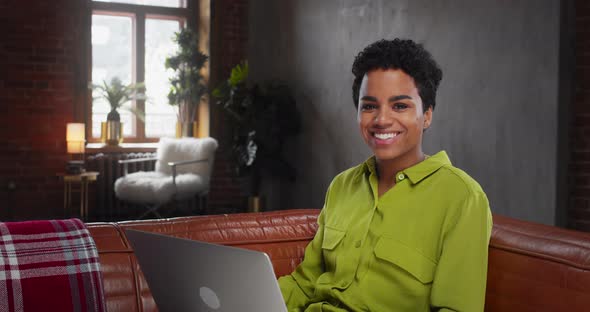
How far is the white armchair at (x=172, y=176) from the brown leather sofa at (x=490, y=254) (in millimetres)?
4846

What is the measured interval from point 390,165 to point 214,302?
759 mm

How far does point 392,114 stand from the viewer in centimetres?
176

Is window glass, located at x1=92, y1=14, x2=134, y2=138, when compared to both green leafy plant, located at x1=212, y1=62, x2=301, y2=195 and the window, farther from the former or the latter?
green leafy plant, located at x1=212, y1=62, x2=301, y2=195

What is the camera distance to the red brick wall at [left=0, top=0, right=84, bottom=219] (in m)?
7.70

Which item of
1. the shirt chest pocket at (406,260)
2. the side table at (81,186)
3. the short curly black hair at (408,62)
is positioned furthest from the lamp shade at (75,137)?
the shirt chest pocket at (406,260)

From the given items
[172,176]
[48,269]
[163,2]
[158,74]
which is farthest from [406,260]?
[163,2]

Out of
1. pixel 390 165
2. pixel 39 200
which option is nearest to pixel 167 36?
pixel 39 200

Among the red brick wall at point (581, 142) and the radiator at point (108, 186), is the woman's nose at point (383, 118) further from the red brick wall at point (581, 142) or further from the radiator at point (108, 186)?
the radiator at point (108, 186)

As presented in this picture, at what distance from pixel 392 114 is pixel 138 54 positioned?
7.30 meters

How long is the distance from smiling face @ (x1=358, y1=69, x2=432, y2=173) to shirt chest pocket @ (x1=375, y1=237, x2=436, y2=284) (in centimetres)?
24

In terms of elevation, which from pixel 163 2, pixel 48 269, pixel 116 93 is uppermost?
pixel 163 2

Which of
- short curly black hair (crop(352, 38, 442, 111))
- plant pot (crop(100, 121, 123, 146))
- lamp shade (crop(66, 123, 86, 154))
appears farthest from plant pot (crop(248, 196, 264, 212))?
short curly black hair (crop(352, 38, 442, 111))

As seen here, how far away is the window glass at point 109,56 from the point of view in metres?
8.41

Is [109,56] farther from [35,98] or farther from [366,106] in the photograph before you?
[366,106]
